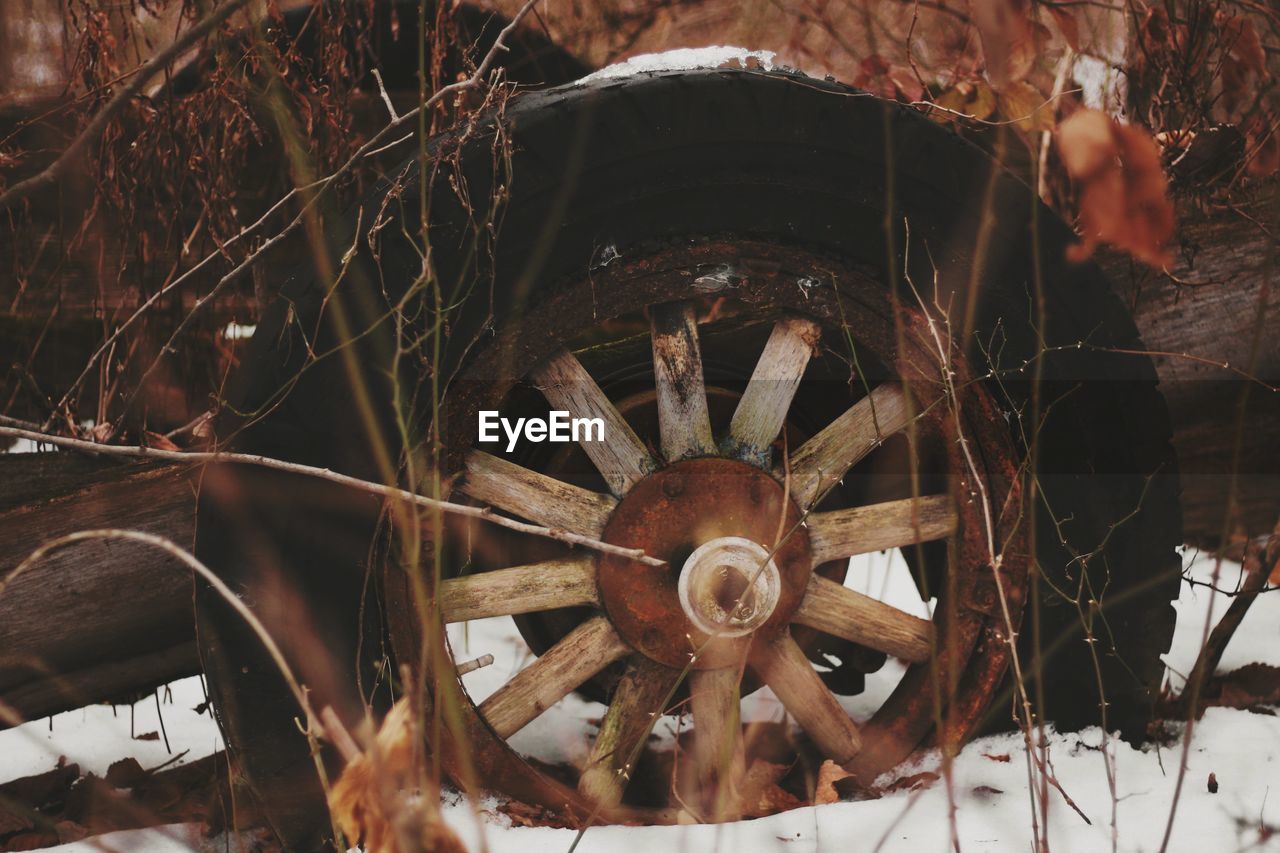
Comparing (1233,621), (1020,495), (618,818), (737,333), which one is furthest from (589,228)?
(1233,621)

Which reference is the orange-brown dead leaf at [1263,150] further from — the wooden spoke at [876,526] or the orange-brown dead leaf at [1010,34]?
the wooden spoke at [876,526]

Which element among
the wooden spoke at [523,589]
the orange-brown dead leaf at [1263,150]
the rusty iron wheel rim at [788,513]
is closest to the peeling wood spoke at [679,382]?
the rusty iron wheel rim at [788,513]

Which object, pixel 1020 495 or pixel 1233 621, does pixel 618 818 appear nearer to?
pixel 1020 495

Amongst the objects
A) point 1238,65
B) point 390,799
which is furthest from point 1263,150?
point 390,799

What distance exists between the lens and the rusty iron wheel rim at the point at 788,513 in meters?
1.71

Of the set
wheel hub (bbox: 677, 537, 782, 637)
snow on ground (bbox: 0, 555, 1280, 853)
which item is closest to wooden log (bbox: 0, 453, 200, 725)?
snow on ground (bbox: 0, 555, 1280, 853)

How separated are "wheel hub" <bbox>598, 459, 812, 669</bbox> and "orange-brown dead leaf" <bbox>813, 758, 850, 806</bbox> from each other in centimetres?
32

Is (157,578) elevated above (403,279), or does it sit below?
below

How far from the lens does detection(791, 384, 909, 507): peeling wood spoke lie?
1.88 metres

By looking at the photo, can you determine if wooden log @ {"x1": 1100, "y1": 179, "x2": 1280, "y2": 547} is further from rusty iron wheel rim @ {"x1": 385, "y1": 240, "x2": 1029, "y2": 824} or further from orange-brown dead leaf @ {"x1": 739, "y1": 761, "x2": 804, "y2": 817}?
orange-brown dead leaf @ {"x1": 739, "y1": 761, "x2": 804, "y2": 817}

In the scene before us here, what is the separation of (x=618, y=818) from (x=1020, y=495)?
34.6 inches

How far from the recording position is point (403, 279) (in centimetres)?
163

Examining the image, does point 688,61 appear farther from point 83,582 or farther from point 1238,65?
point 1238,65

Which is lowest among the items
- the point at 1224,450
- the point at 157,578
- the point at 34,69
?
the point at 157,578
